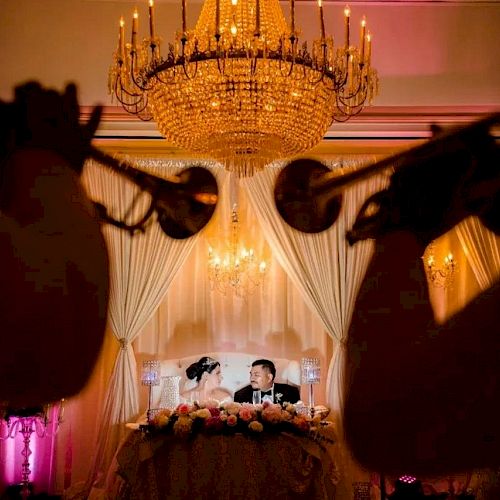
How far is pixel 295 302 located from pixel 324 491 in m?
2.24

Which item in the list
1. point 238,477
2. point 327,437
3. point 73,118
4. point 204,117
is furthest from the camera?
point 73,118

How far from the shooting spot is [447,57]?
582 cm

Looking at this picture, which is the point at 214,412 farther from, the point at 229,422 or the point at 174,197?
the point at 174,197

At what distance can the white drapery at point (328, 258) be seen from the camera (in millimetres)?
6605

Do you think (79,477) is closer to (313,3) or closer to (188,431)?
(188,431)

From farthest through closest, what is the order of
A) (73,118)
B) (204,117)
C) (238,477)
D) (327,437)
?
(73,118) < (327,437) < (238,477) < (204,117)

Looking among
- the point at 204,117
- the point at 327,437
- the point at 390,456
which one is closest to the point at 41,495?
the point at 327,437

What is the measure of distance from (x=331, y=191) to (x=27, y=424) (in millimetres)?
3429

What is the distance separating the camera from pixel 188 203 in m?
6.88

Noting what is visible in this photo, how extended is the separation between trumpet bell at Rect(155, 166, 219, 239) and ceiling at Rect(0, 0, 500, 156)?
1160 millimetres

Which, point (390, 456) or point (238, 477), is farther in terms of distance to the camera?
point (390, 456)

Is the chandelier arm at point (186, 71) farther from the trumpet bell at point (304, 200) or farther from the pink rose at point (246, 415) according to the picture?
the trumpet bell at point (304, 200)

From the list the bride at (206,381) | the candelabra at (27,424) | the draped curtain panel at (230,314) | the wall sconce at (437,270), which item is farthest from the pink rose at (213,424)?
the wall sconce at (437,270)

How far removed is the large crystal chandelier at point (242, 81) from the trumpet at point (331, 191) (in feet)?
9.89
